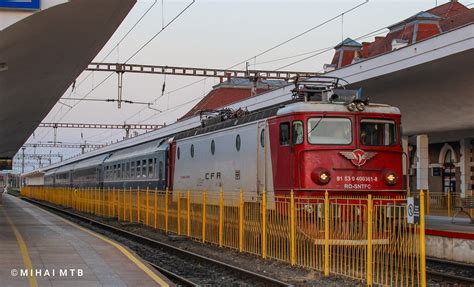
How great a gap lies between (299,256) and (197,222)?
246 inches

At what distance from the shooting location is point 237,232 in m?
15.6

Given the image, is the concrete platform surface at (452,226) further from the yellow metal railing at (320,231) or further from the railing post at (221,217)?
the railing post at (221,217)

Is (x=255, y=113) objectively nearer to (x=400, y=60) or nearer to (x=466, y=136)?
(x=400, y=60)

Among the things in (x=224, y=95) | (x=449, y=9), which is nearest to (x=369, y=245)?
(x=449, y=9)

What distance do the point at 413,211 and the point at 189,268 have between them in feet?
20.1

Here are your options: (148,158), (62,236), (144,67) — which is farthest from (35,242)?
(144,67)

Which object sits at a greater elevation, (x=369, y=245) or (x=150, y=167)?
(x=150, y=167)

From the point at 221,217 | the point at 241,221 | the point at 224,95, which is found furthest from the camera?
the point at 224,95

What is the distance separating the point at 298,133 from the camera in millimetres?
13695

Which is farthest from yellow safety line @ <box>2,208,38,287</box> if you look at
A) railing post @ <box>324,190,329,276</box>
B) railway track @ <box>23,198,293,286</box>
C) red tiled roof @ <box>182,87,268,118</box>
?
red tiled roof @ <box>182,87,268,118</box>


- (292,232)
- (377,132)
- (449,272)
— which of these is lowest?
(449,272)

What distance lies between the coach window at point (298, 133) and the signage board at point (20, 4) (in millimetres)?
6139

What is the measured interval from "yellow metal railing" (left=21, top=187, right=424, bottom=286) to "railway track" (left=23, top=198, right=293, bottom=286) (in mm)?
1258

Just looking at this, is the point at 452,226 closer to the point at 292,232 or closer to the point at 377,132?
the point at 377,132
